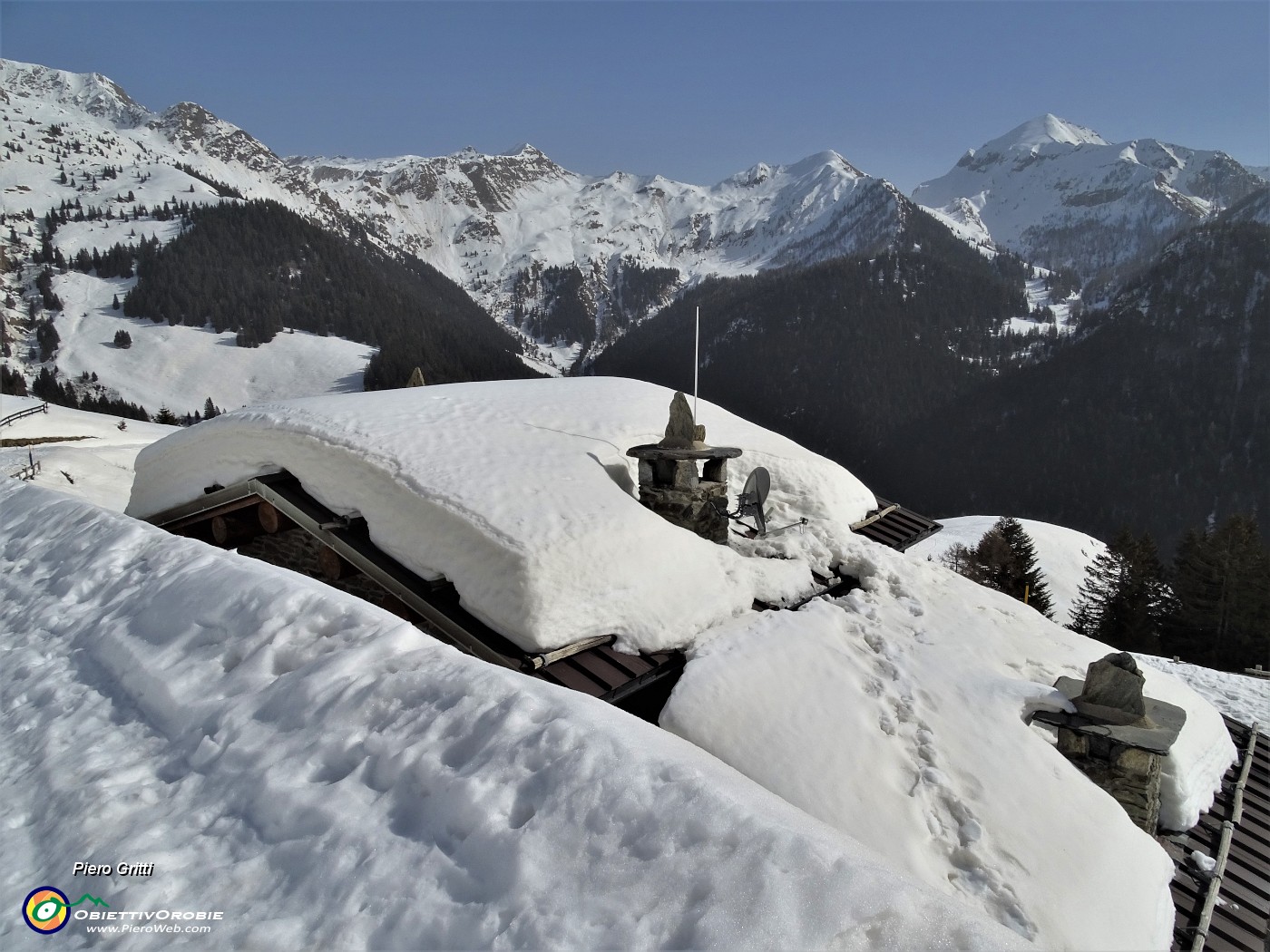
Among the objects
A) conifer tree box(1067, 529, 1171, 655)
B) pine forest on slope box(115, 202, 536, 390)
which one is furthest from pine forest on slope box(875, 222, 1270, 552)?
pine forest on slope box(115, 202, 536, 390)

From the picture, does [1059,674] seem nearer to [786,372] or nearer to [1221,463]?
[1221,463]

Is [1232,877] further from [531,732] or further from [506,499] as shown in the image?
[506,499]

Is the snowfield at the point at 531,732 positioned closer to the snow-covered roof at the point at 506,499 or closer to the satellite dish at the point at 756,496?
the snow-covered roof at the point at 506,499

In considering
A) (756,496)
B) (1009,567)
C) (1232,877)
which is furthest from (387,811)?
(1009,567)

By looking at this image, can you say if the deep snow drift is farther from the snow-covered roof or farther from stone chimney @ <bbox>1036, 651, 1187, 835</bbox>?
stone chimney @ <bbox>1036, 651, 1187, 835</bbox>

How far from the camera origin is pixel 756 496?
35.7 ft

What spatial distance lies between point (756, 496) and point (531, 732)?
288 inches

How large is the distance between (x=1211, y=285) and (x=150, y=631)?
184m

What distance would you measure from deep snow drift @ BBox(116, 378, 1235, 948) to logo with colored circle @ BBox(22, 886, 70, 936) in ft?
3.32

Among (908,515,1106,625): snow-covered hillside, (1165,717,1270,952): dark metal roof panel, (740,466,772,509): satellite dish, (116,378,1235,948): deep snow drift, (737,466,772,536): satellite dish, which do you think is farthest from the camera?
(908,515,1106,625): snow-covered hillside

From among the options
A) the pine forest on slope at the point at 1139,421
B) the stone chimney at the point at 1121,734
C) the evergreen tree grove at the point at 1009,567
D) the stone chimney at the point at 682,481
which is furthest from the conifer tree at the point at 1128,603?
the pine forest on slope at the point at 1139,421

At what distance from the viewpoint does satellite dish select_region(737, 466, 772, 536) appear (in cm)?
1078

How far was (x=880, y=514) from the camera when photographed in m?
13.3

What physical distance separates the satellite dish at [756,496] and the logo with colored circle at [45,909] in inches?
346
